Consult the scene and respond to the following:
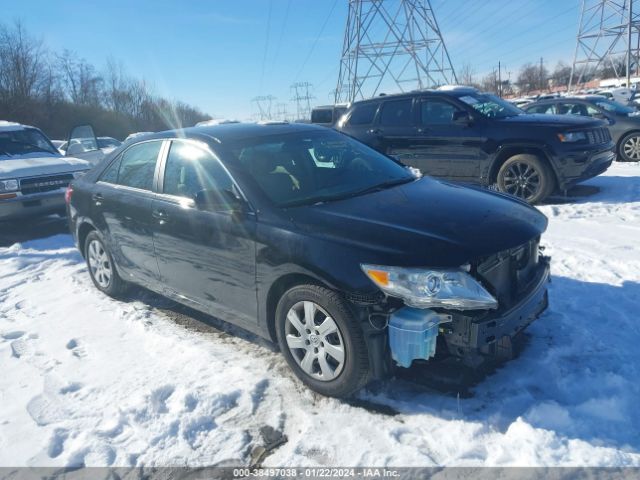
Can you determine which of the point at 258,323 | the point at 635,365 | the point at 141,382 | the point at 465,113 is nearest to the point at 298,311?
the point at 258,323

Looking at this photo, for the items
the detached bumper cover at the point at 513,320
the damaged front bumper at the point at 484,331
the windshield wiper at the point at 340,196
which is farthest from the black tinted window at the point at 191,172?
the detached bumper cover at the point at 513,320

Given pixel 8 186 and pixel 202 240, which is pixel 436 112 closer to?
pixel 202 240

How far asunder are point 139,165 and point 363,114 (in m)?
5.32

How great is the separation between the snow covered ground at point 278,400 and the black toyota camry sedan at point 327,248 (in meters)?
0.30

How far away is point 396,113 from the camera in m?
8.38

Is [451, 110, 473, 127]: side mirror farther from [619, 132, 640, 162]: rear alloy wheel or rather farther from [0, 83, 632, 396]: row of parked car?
[619, 132, 640, 162]: rear alloy wheel

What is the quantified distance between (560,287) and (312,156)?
2.47m

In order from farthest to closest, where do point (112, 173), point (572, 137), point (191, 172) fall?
point (572, 137) < point (112, 173) < point (191, 172)

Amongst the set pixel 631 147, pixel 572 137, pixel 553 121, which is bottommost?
pixel 631 147

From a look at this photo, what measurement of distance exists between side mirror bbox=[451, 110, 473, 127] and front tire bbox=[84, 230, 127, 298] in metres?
5.40

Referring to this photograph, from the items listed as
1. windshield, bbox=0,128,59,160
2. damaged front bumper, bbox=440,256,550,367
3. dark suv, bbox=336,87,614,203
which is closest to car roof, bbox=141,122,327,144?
damaged front bumper, bbox=440,256,550,367

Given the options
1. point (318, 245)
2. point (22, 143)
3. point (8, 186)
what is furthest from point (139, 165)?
point (22, 143)

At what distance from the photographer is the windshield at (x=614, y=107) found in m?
10.4

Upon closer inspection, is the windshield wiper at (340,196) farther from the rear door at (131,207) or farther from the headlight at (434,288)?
the rear door at (131,207)
